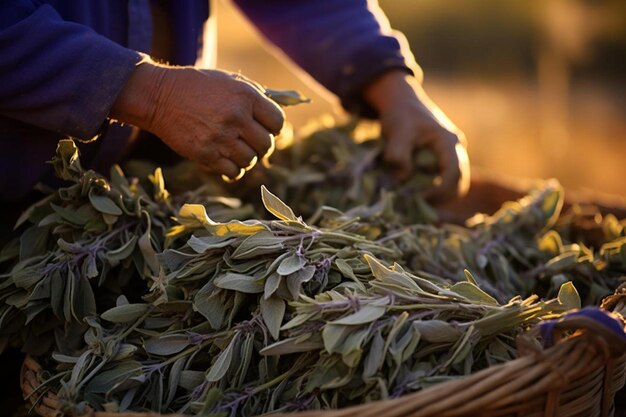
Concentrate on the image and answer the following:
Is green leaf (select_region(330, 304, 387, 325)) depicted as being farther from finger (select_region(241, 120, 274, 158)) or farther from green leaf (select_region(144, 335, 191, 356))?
finger (select_region(241, 120, 274, 158))

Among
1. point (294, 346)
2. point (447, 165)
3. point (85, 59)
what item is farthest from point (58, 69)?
point (447, 165)

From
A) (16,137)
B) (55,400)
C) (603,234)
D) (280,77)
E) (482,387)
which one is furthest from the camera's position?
(280,77)

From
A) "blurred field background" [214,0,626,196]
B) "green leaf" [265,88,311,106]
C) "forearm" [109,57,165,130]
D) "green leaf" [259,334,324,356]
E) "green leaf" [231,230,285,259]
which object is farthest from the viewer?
"blurred field background" [214,0,626,196]

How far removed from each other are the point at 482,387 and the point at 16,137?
86cm

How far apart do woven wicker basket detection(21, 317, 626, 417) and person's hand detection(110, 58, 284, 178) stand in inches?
18.4

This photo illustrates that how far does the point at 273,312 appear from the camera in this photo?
997mm

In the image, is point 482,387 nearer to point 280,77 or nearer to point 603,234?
point 603,234

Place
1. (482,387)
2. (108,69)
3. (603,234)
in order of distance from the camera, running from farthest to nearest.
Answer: (603,234) → (108,69) → (482,387)

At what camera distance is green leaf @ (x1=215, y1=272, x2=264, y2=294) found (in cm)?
101

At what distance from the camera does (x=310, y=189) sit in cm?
167

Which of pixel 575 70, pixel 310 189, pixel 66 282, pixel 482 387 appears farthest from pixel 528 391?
pixel 575 70

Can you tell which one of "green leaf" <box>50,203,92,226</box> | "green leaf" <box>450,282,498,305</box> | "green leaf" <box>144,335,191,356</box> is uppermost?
"green leaf" <box>450,282,498,305</box>

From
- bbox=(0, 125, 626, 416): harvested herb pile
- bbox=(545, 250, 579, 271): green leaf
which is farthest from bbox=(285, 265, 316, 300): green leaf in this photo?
bbox=(545, 250, 579, 271): green leaf

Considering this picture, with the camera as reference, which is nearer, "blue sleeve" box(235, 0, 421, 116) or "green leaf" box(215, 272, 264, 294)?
"green leaf" box(215, 272, 264, 294)
